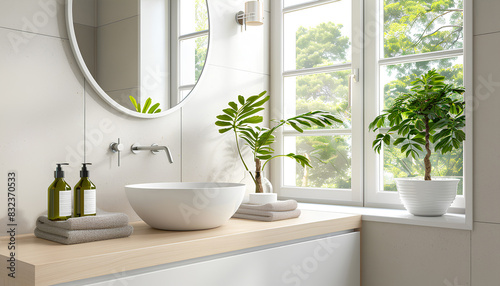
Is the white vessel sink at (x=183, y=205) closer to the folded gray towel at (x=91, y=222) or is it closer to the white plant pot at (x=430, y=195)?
the folded gray towel at (x=91, y=222)

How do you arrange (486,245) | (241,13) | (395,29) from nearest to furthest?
(486,245) < (395,29) < (241,13)

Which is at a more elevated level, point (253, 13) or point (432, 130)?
Answer: point (253, 13)

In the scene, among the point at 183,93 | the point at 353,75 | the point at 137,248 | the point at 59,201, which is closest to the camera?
the point at 137,248

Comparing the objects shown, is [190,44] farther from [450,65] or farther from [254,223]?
[450,65]

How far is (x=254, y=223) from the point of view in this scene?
1.92 metres

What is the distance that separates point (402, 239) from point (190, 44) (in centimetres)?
127

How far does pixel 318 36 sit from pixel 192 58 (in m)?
0.76

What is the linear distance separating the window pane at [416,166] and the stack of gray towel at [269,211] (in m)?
0.57

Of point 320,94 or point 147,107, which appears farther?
point 320,94

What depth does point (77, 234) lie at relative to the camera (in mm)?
1458

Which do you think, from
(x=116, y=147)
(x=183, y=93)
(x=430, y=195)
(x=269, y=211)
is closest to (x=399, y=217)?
(x=430, y=195)

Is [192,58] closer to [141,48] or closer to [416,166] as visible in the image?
[141,48]

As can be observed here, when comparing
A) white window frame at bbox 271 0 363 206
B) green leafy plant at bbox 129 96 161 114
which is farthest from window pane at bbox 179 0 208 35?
white window frame at bbox 271 0 363 206

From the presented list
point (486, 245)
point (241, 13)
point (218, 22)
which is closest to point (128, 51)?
point (218, 22)
